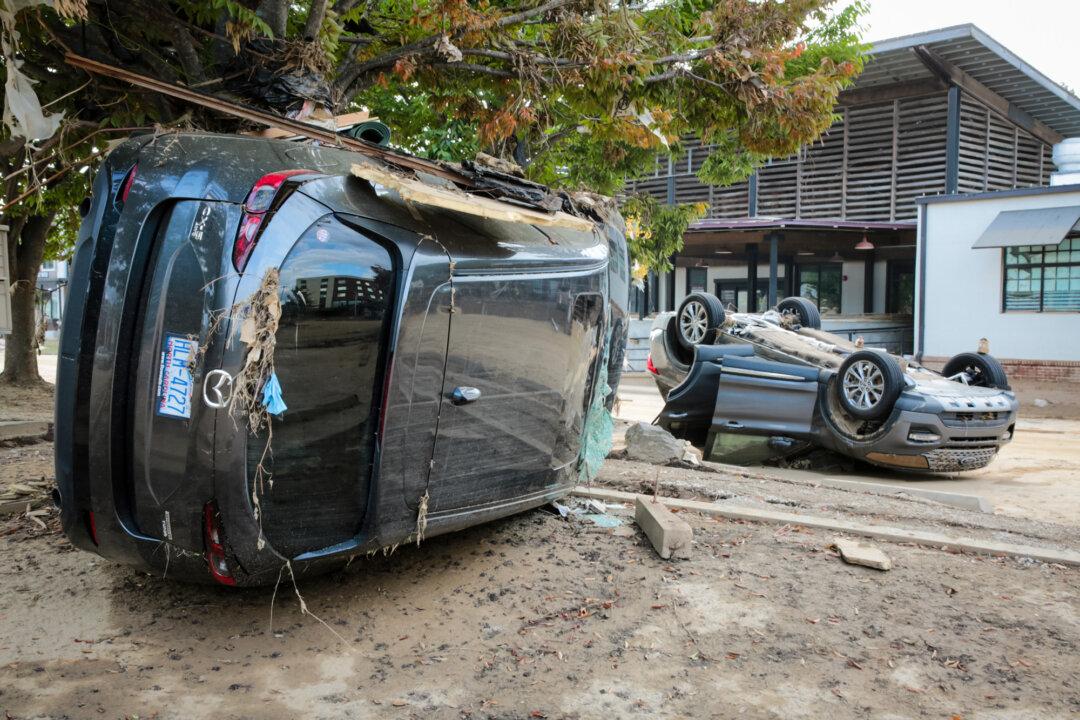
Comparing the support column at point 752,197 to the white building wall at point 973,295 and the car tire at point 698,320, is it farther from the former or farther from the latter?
the car tire at point 698,320

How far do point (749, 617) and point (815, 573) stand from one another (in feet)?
2.35

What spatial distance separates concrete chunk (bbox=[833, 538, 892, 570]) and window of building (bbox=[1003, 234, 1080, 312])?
16.2 meters

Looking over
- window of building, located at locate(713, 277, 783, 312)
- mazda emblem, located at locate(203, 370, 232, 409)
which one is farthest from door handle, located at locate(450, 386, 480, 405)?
window of building, located at locate(713, 277, 783, 312)

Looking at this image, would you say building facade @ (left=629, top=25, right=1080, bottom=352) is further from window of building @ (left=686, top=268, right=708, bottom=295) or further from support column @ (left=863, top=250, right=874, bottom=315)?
window of building @ (left=686, top=268, right=708, bottom=295)

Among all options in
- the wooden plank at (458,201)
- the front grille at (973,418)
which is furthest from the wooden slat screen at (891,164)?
the wooden plank at (458,201)

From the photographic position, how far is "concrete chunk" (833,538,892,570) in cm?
468

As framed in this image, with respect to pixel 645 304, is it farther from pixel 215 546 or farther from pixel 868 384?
pixel 215 546

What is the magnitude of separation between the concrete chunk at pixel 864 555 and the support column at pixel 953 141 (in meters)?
19.7

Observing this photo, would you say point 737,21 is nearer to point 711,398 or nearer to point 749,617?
point 711,398

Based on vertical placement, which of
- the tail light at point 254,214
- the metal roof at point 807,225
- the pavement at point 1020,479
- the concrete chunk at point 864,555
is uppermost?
the metal roof at point 807,225

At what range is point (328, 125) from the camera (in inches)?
201

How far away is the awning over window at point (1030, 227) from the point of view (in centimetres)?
1750

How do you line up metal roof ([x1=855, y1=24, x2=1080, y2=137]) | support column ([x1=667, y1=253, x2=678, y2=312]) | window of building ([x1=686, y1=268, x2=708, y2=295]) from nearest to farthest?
metal roof ([x1=855, y1=24, x2=1080, y2=137]) < support column ([x1=667, y1=253, x2=678, y2=312]) < window of building ([x1=686, y1=268, x2=708, y2=295])

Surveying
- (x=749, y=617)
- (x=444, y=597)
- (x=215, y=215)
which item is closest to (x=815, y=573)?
(x=749, y=617)
